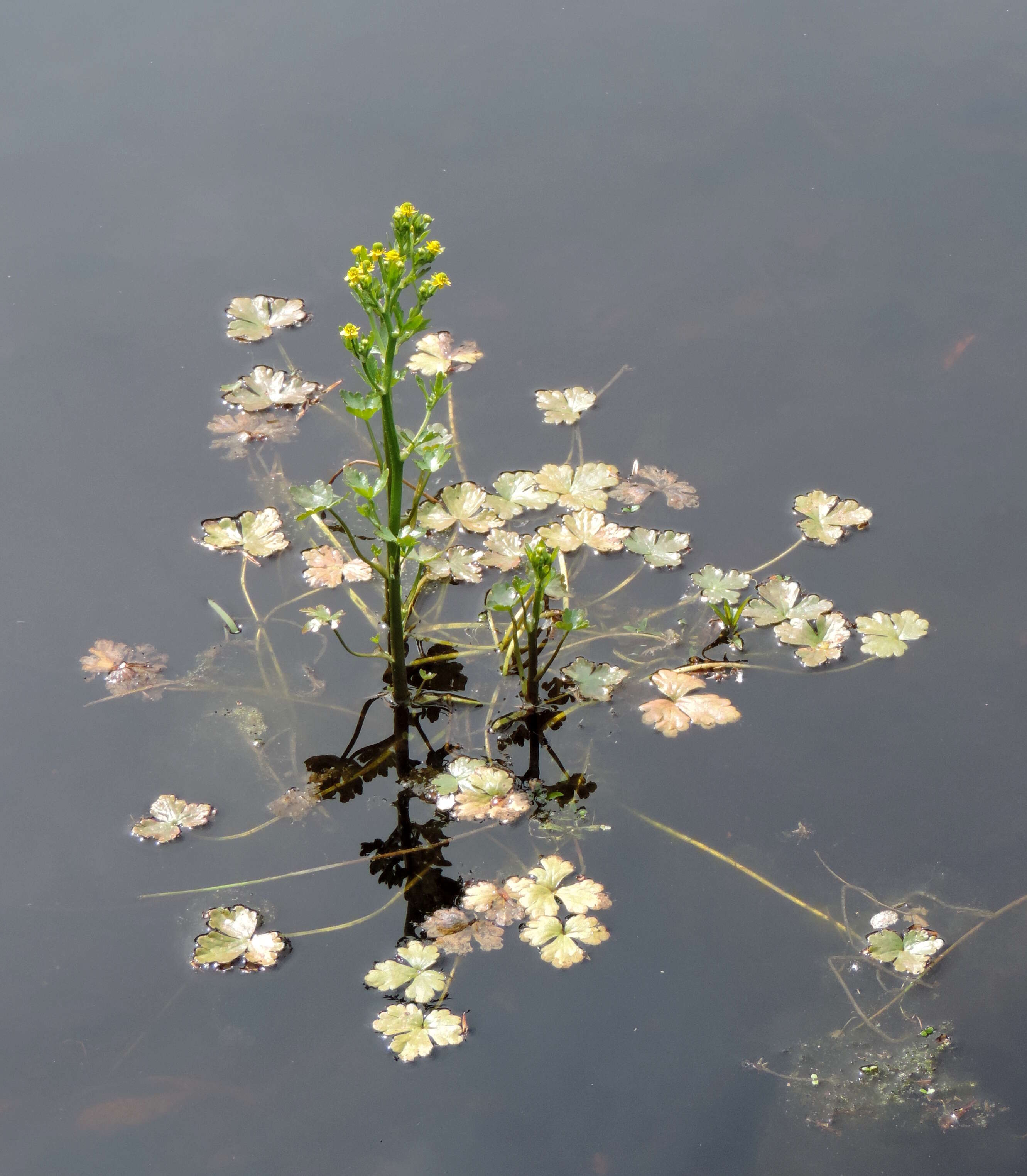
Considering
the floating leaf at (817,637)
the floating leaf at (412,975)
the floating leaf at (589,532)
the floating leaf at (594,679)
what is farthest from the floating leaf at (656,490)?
the floating leaf at (412,975)

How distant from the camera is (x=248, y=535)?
141 inches

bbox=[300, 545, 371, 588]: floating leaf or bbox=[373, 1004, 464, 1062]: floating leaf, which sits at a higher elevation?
bbox=[300, 545, 371, 588]: floating leaf

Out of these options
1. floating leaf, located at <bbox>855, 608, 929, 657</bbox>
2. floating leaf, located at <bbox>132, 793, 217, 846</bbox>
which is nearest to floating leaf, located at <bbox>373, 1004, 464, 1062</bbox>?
floating leaf, located at <bbox>132, 793, 217, 846</bbox>

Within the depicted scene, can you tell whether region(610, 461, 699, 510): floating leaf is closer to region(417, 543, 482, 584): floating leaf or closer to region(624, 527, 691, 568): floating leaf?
region(624, 527, 691, 568): floating leaf

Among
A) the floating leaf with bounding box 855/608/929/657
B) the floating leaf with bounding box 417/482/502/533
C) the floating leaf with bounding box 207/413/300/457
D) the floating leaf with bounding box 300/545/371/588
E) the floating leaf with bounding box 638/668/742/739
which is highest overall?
the floating leaf with bounding box 207/413/300/457

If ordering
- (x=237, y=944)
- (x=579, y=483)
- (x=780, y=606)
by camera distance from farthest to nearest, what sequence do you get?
(x=579, y=483), (x=780, y=606), (x=237, y=944)

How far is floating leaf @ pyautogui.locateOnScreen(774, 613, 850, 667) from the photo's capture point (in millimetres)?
3385

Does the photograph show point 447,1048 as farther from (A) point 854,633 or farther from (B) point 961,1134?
(A) point 854,633

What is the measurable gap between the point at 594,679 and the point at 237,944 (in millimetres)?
1244

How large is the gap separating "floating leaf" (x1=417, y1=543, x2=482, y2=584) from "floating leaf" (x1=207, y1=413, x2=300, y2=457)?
75 centimetres

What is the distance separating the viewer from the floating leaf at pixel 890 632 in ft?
11.1

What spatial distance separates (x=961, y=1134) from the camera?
100 inches

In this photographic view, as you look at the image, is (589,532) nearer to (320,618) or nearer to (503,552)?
(503,552)

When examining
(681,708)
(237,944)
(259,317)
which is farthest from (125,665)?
(681,708)
